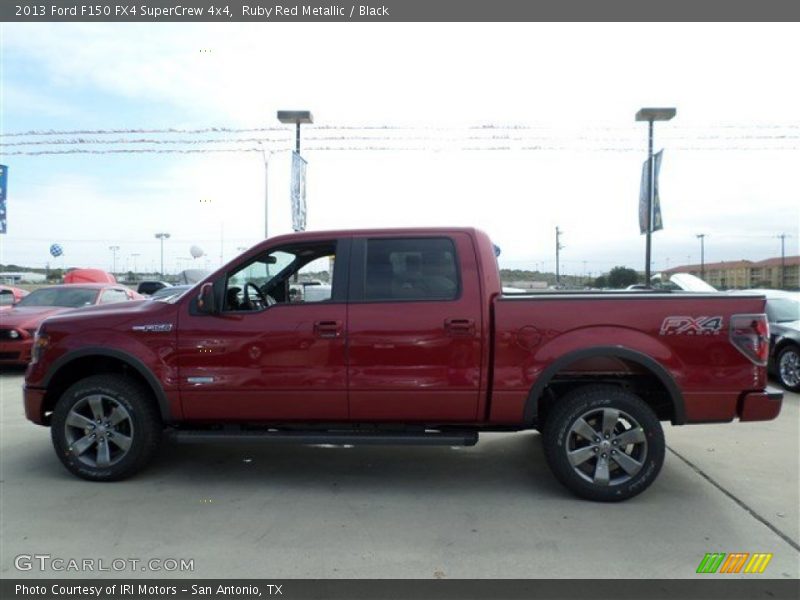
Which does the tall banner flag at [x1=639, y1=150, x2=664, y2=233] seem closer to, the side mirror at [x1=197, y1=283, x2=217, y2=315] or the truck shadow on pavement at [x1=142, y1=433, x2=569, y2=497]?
the truck shadow on pavement at [x1=142, y1=433, x2=569, y2=497]

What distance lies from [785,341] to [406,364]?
22.9 ft

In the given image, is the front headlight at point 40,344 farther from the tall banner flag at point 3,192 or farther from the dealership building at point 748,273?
the dealership building at point 748,273

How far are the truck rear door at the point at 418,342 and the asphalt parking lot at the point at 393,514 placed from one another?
696 millimetres

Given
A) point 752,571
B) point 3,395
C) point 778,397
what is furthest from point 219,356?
point 3,395

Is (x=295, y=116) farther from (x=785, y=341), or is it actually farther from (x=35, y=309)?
(x=785, y=341)

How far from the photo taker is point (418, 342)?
13.6 feet

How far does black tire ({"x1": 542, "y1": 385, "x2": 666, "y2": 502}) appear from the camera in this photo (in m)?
4.03

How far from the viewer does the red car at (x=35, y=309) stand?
8.85 m

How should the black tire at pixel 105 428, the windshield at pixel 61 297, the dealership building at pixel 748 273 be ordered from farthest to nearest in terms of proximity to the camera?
the dealership building at pixel 748 273, the windshield at pixel 61 297, the black tire at pixel 105 428

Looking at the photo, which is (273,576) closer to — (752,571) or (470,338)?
(470,338)

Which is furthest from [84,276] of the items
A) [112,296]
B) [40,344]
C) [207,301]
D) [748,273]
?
[748,273]

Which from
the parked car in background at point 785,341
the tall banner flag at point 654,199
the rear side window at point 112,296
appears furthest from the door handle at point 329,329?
the tall banner flag at point 654,199

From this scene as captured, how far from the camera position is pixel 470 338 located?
13.5 feet

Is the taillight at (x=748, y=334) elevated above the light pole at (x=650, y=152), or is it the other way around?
the light pole at (x=650, y=152)
